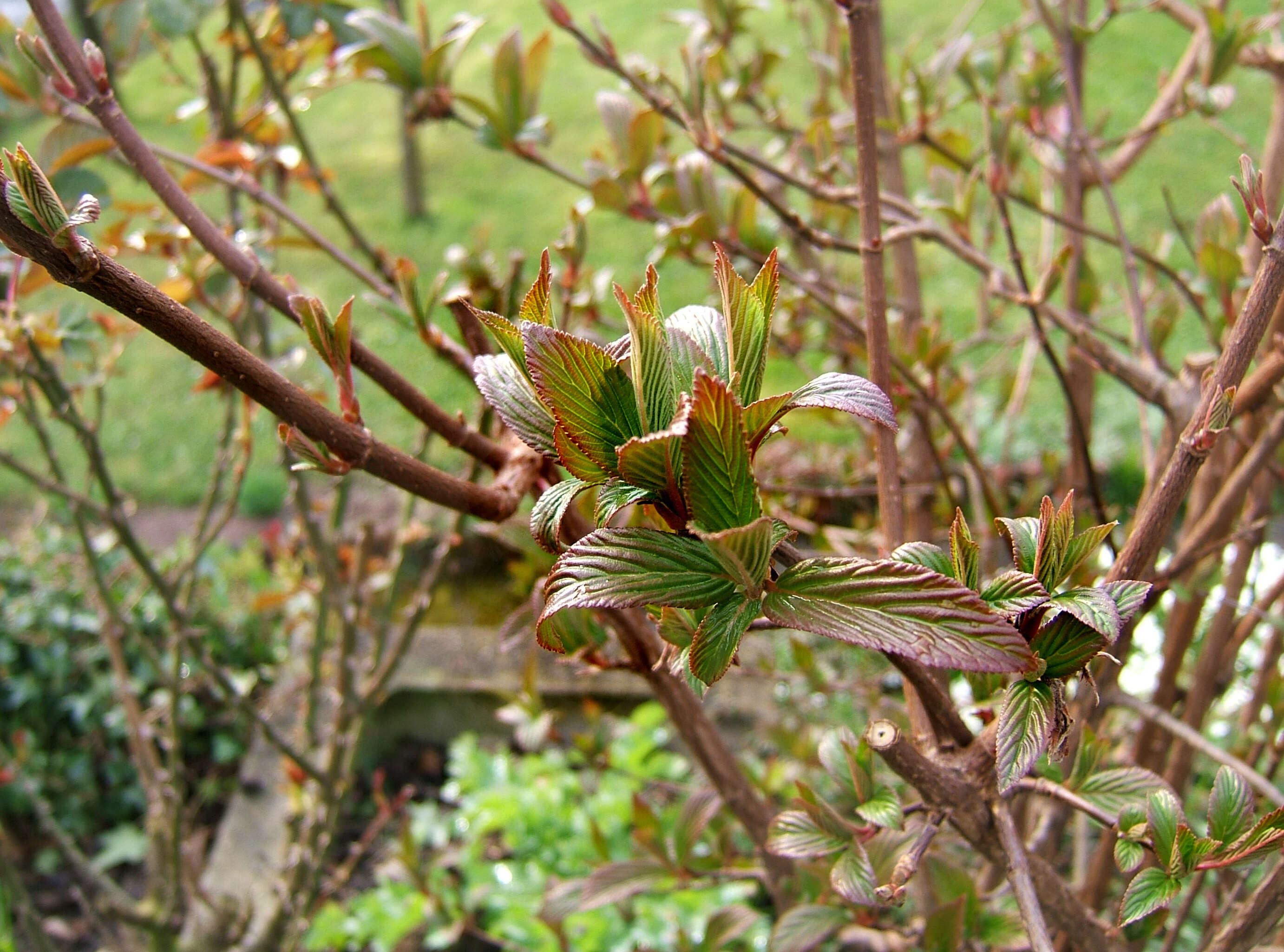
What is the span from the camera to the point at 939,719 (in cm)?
63

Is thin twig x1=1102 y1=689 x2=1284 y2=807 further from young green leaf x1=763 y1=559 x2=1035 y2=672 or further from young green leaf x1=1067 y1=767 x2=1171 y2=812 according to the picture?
young green leaf x1=763 y1=559 x2=1035 y2=672

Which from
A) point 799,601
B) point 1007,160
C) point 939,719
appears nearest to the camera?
point 799,601

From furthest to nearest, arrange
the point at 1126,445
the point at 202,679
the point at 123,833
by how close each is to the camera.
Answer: the point at 1126,445 → the point at 123,833 → the point at 202,679

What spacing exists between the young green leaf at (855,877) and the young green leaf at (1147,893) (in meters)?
0.16

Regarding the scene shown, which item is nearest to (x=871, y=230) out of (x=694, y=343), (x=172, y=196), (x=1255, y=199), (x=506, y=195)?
(x=1255, y=199)

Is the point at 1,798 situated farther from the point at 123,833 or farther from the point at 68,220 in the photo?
the point at 68,220

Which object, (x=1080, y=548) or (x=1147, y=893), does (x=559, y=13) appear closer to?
(x=1080, y=548)

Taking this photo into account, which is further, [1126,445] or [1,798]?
[1126,445]

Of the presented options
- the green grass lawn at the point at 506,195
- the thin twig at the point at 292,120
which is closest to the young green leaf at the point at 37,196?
the thin twig at the point at 292,120

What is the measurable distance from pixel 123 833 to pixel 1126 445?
13.5 feet

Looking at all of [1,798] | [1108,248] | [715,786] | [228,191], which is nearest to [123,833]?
[1,798]

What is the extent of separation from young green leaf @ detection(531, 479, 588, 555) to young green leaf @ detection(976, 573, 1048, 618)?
0.71ft

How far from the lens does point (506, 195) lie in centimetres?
689

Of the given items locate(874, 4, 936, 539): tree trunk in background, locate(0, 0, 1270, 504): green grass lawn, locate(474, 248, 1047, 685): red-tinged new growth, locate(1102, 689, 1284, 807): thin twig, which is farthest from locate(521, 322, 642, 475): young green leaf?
locate(0, 0, 1270, 504): green grass lawn
